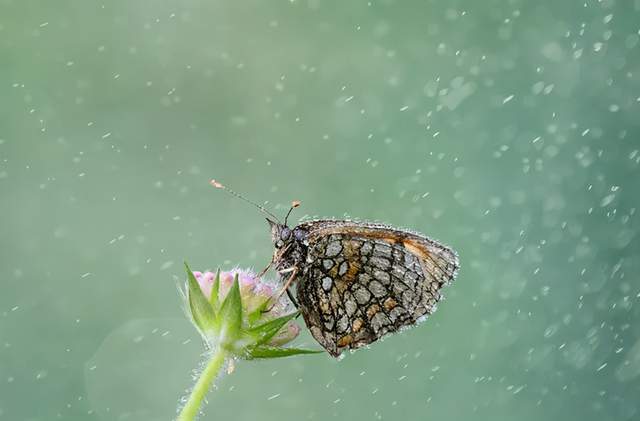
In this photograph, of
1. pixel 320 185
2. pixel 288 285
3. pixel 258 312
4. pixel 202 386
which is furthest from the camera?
pixel 320 185

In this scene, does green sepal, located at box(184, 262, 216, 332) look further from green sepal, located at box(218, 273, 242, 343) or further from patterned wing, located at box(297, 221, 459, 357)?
patterned wing, located at box(297, 221, 459, 357)

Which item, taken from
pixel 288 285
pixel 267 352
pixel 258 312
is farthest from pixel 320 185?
pixel 267 352

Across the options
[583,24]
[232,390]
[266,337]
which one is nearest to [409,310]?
[266,337]

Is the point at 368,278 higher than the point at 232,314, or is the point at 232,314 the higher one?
the point at 368,278

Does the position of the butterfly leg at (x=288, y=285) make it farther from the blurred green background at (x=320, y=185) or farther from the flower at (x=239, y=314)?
the blurred green background at (x=320, y=185)

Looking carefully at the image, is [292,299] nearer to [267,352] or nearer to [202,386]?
[267,352]

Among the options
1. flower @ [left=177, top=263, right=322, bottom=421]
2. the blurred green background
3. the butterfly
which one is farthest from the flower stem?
the blurred green background
